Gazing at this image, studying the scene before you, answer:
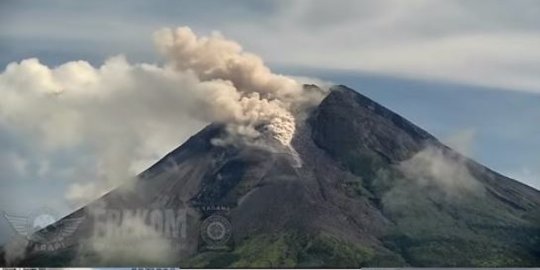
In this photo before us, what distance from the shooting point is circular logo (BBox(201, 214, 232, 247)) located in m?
8.79

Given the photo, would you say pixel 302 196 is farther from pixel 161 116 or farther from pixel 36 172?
pixel 36 172

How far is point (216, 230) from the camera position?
28.8ft

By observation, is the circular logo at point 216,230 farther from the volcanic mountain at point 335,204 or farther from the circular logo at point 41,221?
the circular logo at point 41,221

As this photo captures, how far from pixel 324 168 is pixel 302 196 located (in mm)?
434

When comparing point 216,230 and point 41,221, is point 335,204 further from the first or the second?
point 41,221

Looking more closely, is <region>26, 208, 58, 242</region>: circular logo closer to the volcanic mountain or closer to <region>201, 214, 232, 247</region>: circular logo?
the volcanic mountain

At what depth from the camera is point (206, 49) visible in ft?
29.0

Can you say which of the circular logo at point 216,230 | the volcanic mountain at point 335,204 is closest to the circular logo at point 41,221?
the volcanic mountain at point 335,204

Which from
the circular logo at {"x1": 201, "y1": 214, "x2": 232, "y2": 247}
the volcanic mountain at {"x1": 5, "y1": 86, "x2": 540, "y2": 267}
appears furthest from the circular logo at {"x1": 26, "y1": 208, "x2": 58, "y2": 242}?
the circular logo at {"x1": 201, "y1": 214, "x2": 232, "y2": 247}

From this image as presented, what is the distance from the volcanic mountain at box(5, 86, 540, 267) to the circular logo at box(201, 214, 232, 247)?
0.5 inches

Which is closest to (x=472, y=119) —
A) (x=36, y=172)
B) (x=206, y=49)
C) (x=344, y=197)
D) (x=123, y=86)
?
(x=344, y=197)

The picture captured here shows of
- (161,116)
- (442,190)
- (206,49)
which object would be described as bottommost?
(442,190)

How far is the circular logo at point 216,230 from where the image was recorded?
879 cm

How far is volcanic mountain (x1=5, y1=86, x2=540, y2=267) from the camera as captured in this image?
8.84 m
